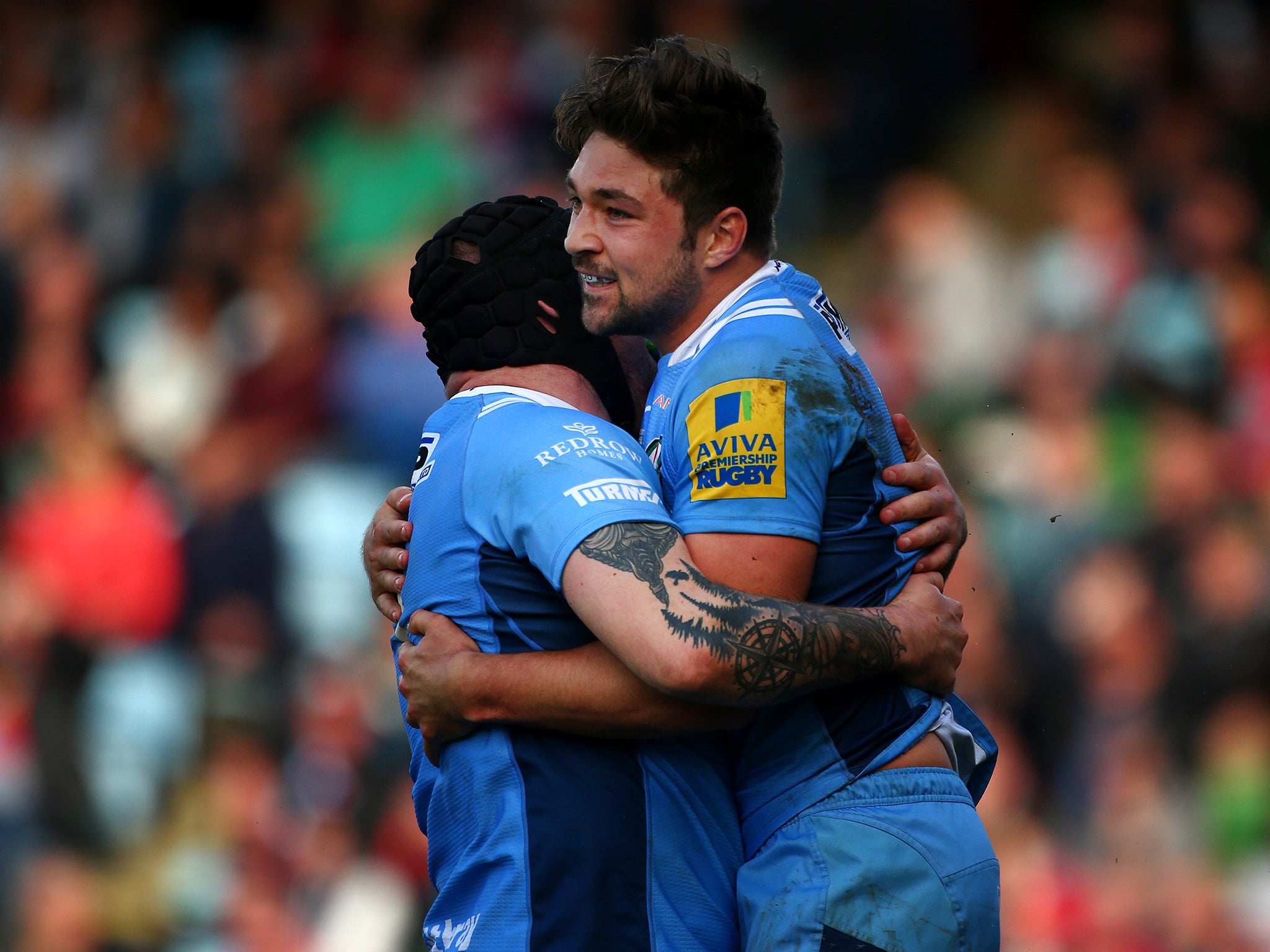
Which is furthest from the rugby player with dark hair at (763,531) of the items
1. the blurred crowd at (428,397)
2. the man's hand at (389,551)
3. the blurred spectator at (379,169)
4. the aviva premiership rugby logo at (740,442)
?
the blurred spectator at (379,169)

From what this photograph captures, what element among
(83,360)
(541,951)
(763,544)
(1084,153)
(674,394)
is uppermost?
(1084,153)

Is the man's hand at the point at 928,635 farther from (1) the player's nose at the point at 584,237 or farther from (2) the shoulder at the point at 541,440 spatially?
(1) the player's nose at the point at 584,237

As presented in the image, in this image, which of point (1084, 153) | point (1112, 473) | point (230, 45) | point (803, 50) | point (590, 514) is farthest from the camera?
point (230, 45)

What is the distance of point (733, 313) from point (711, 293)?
124 millimetres

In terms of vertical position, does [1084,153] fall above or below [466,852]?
above

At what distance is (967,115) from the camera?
8.52 metres

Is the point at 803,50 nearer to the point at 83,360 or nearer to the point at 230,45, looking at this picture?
the point at 230,45

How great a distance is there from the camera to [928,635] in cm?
292

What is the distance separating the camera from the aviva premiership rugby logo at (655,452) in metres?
2.98

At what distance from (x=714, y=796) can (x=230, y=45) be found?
8.08 meters

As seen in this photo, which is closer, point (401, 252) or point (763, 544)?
point (763, 544)

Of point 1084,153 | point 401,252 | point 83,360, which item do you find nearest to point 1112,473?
point 1084,153

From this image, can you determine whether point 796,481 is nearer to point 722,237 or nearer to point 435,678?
point 722,237

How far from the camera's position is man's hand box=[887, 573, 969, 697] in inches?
114
